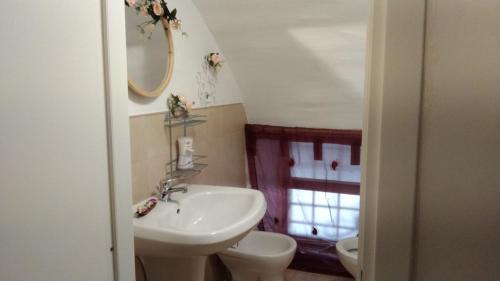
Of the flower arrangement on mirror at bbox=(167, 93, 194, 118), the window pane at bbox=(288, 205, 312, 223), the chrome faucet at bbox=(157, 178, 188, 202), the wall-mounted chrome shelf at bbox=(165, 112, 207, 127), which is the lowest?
the window pane at bbox=(288, 205, 312, 223)

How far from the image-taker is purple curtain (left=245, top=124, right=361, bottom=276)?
2.86 meters

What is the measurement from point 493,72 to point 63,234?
0.91 metres

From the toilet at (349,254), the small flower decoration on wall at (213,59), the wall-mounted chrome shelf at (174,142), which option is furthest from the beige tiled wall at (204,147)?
the toilet at (349,254)

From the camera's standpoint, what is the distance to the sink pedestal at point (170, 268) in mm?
1799

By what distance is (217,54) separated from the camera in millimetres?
2391

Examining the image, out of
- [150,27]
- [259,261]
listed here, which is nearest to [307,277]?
[259,261]

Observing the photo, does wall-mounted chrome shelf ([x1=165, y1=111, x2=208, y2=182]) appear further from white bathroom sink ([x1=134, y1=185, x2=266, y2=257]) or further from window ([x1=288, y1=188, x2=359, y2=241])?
window ([x1=288, y1=188, x2=359, y2=241])

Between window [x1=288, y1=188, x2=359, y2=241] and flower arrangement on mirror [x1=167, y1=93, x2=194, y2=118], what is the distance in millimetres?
1335

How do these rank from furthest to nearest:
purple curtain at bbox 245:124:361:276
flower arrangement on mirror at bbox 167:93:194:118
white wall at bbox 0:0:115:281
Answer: purple curtain at bbox 245:124:361:276, flower arrangement on mirror at bbox 167:93:194:118, white wall at bbox 0:0:115:281

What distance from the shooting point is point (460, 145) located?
1.80 feet

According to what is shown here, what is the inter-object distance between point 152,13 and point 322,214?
1.99 meters

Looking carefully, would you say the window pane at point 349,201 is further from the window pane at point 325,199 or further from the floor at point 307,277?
the floor at point 307,277

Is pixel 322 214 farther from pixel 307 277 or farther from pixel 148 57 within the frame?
pixel 148 57

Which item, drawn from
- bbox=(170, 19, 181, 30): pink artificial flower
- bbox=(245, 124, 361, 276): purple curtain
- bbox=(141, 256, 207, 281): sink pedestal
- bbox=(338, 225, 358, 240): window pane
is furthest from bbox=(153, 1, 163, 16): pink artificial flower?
bbox=(338, 225, 358, 240): window pane
